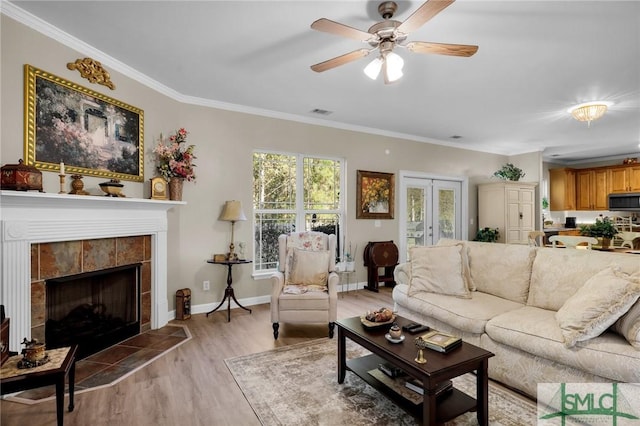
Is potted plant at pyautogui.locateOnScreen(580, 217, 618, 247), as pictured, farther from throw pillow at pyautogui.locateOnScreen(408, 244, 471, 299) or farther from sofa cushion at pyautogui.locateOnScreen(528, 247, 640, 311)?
throw pillow at pyautogui.locateOnScreen(408, 244, 471, 299)

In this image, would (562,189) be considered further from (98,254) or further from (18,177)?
(18,177)

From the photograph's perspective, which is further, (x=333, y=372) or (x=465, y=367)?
(x=333, y=372)

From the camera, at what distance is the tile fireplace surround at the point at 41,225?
2.24m

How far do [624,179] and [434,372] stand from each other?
8538mm

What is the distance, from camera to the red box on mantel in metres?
2.22

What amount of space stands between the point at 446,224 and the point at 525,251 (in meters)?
3.63

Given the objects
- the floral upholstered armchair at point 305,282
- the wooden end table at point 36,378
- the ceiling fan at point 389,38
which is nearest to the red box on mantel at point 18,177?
the wooden end table at point 36,378

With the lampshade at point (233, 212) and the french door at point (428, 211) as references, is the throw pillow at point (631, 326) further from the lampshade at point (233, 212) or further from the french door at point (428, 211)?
the french door at point (428, 211)

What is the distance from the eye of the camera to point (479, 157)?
6.88 metres

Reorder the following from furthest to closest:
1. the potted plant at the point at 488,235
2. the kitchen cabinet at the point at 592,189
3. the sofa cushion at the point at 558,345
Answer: the kitchen cabinet at the point at 592,189 < the potted plant at the point at 488,235 < the sofa cushion at the point at 558,345

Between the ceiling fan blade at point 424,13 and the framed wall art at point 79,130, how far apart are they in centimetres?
268

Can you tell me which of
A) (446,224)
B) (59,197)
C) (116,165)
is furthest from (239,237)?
(446,224)

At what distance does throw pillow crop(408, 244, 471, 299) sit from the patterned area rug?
2.50 ft

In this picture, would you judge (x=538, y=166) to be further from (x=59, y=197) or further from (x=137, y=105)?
(x=59, y=197)
